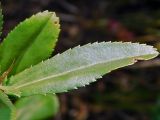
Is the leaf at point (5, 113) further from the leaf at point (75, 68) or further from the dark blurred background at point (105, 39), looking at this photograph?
the dark blurred background at point (105, 39)

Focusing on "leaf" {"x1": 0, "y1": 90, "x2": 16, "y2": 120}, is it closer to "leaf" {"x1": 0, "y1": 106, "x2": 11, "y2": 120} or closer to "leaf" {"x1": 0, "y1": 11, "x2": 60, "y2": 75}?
"leaf" {"x1": 0, "y1": 106, "x2": 11, "y2": 120}

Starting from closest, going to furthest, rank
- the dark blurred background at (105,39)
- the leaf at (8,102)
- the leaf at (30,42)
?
1. the leaf at (8,102)
2. the leaf at (30,42)
3. the dark blurred background at (105,39)

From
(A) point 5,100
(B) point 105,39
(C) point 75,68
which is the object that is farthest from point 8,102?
(B) point 105,39

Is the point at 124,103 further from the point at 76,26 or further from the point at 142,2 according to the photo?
the point at 142,2

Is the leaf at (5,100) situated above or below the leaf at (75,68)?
below

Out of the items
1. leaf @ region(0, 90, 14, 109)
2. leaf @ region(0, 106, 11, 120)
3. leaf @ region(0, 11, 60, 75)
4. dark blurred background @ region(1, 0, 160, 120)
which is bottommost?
leaf @ region(0, 106, 11, 120)

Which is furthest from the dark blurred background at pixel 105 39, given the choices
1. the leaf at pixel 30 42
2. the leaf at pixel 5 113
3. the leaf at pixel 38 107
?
the leaf at pixel 5 113

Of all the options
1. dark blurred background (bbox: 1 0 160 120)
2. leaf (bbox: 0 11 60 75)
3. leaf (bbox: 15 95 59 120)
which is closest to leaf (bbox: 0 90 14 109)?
leaf (bbox: 0 11 60 75)
